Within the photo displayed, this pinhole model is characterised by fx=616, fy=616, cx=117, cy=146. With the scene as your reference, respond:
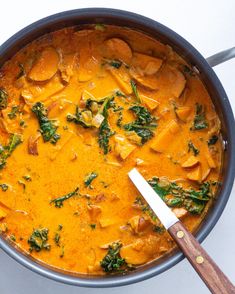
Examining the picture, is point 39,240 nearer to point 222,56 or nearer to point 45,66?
point 45,66

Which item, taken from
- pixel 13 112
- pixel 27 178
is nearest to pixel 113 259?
pixel 27 178

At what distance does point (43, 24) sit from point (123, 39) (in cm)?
36

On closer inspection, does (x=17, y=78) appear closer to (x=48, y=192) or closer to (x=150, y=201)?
(x=48, y=192)

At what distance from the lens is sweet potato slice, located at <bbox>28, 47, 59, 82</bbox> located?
2.54 metres

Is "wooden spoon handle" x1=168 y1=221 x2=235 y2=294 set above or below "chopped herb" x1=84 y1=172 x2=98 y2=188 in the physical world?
below

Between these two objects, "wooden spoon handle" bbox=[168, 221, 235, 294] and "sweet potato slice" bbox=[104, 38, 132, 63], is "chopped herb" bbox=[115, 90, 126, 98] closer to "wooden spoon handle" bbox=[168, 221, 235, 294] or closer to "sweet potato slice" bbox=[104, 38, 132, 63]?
"sweet potato slice" bbox=[104, 38, 132, 63]

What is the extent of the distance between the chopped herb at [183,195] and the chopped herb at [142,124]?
185 mm

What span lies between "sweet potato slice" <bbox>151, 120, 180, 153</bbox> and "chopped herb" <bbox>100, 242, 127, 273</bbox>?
1.41ft

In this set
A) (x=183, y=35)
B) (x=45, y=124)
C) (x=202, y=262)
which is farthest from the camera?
(x=183, y=35)

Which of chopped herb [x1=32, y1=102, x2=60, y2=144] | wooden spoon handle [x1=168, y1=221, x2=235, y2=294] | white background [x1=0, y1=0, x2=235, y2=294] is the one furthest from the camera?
white background [x1=0, y1=0, x2=235, y2=294]

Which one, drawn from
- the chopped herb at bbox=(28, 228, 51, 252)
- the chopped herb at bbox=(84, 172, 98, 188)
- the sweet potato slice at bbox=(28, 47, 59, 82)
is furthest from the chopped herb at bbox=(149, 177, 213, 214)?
the sweet potato slice at bbox=(28, 47, 59, 82)

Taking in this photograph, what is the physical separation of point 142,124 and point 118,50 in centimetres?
33

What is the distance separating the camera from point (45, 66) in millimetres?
2553

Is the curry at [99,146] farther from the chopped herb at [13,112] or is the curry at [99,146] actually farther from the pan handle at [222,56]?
the pan handle at [222,56]
